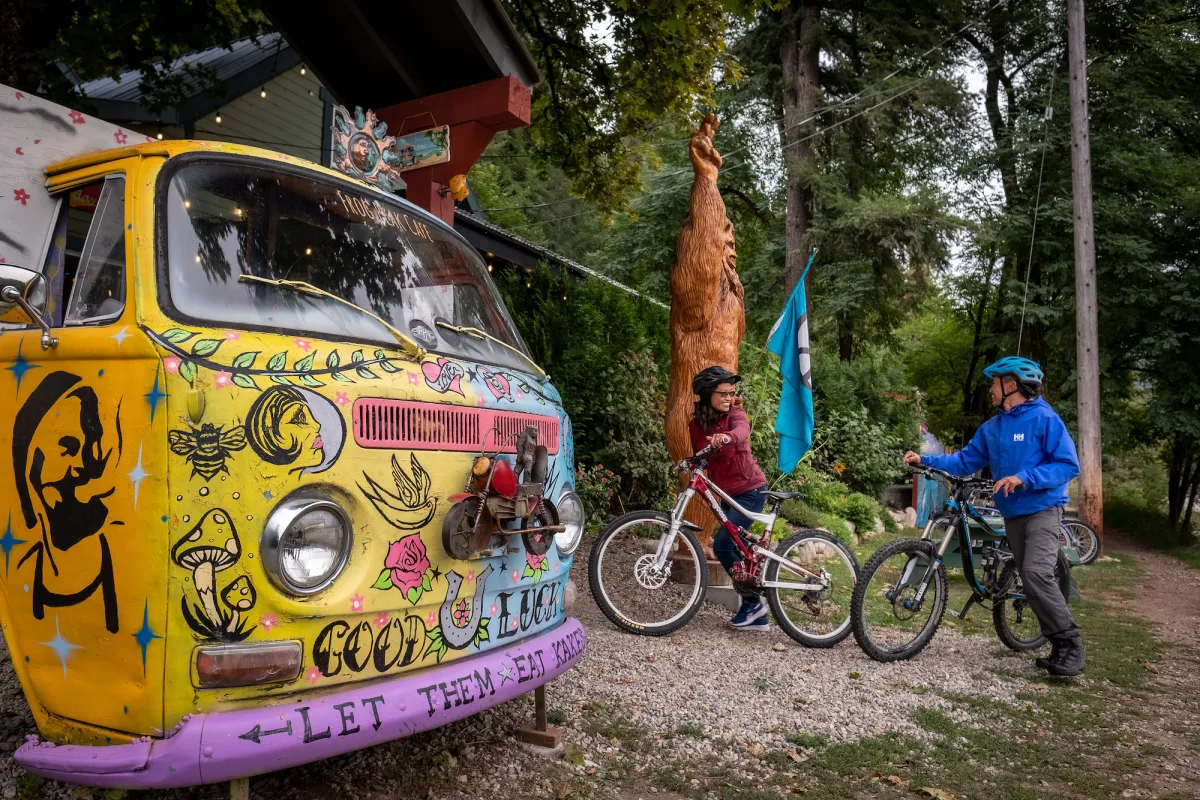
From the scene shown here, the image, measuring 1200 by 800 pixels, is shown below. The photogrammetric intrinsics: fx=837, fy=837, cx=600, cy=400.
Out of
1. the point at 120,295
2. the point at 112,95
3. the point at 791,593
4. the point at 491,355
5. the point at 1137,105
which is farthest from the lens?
the point at 1137,105

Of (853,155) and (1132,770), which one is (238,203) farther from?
(853,155)

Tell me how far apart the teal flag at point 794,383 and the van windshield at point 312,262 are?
12.2ft

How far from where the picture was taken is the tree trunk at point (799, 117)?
19.7 metres

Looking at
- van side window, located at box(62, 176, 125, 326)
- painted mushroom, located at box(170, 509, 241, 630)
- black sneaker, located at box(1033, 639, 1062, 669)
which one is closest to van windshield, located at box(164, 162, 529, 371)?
van side window, located at box(62, 176, 125, 326)

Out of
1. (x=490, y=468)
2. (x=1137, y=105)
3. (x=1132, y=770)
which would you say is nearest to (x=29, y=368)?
(x=490, y=468)

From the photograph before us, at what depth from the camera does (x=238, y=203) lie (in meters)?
2.88

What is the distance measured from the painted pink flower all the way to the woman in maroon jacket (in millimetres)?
3415

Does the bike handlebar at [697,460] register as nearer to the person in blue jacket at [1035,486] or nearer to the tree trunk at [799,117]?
the person in blue jacket at [1035,486]

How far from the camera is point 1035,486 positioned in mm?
5195

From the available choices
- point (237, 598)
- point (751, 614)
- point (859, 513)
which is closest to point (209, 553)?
point (237, 598)

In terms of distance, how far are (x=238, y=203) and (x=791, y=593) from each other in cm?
535

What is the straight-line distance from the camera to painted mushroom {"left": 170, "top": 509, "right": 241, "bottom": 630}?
7.47 ft

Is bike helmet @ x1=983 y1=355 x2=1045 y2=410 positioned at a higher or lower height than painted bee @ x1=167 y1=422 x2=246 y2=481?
higher

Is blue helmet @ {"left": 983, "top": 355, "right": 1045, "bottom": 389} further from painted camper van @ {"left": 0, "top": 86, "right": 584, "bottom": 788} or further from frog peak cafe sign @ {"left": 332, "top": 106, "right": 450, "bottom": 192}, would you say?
frog peak cafe sign @ {"left": 332, "top": 106, "right": 450, "bottom": 192}
